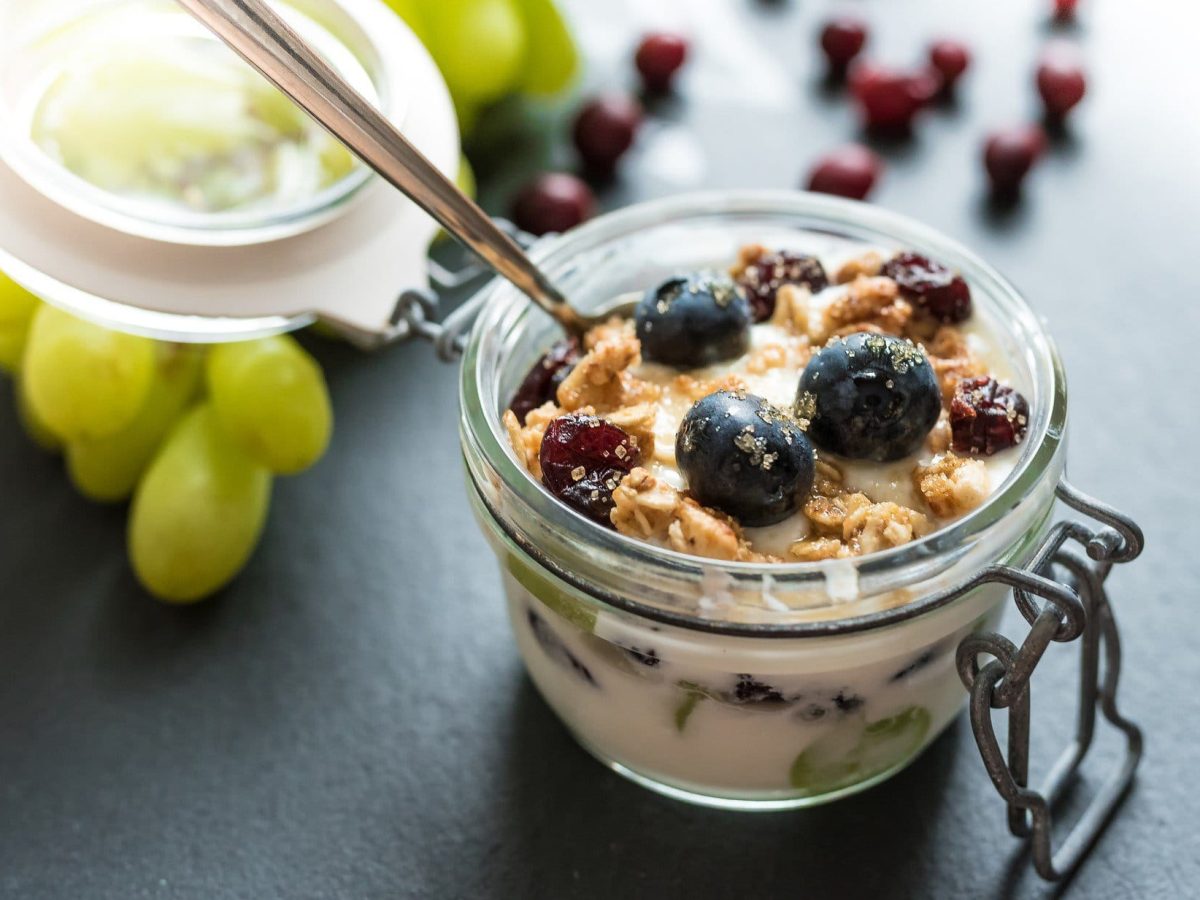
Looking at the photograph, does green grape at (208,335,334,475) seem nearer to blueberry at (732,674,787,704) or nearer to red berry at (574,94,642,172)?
blueberry at (732,674,787,704)

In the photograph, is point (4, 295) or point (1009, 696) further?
point (4, 295)

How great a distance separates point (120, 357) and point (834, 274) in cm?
53

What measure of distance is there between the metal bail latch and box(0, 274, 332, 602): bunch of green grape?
519 millimetres

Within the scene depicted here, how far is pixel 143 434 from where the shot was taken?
101 centimetres

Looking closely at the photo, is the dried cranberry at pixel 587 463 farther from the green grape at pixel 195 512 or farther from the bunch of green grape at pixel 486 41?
the bunch of green grape at pixel 486 41

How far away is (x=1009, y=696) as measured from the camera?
71cm

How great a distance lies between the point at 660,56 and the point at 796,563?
36.3 inches

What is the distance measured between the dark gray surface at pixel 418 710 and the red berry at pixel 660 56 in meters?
0.43

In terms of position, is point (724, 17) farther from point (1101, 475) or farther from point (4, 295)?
point (4, 295)

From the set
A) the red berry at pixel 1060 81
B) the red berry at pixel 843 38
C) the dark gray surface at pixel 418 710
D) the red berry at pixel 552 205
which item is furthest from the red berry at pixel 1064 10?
the red berry at pixel 552 205

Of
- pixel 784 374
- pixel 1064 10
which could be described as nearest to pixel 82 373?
pixel 784 374

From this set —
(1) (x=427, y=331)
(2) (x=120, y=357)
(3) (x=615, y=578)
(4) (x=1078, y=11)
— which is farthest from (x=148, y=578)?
(4) (x=1078, y=11)

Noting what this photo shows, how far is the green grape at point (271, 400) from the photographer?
0.92 meters

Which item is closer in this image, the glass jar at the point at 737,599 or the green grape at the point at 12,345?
the glass jar at the point at 737,599
